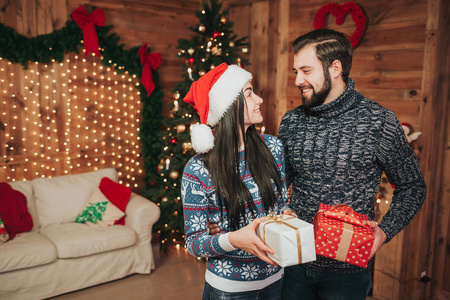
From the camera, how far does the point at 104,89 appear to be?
4203mm

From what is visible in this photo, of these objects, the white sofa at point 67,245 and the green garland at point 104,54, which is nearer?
the white sofa at point 67,245

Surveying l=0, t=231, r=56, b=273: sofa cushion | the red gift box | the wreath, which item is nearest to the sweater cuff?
the red gift box

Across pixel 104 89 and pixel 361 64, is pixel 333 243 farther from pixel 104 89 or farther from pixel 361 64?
pixel 104 89

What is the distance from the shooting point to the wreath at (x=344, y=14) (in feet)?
10.5

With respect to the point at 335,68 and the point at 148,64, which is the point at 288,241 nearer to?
the point at 335,68

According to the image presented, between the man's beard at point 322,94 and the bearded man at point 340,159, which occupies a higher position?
the man's beard at point 322,94

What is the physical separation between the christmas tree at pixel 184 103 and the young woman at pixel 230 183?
214 centimetres

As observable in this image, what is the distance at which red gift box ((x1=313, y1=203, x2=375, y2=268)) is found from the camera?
52.9 inches

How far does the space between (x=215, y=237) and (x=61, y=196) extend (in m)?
2.80

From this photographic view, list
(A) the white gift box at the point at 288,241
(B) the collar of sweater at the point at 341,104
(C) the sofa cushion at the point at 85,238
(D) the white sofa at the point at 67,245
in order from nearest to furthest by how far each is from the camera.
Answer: (A) the white gift box at the point at 288,241
(B) the collar of sweater at the point at 341,104
(D) the white sofa at the point at 67,245
(C) the sofa cushion at the point at 85,238

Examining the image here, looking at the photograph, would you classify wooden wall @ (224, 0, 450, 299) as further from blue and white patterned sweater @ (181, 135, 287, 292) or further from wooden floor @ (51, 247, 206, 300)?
blue and white patterned sweater @ (181, 135, 287, 292)

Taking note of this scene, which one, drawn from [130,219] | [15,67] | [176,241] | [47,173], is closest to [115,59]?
[15,67]

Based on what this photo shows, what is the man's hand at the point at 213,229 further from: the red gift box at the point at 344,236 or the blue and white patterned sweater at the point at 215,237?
the red gift box at the point at 344,236

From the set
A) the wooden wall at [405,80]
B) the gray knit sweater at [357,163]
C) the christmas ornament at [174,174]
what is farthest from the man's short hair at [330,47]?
the christmas ornament at [174,174]
